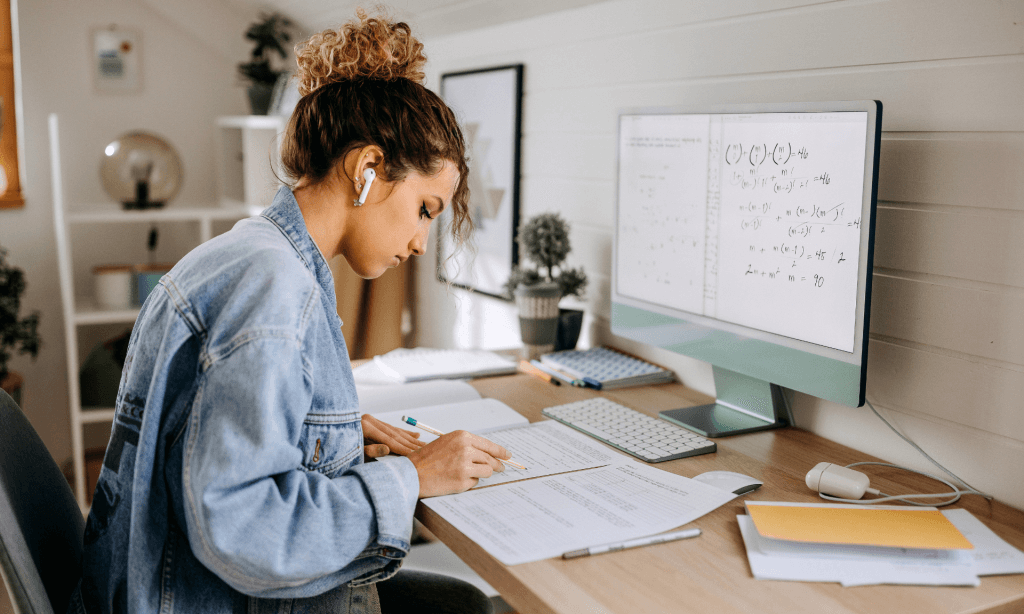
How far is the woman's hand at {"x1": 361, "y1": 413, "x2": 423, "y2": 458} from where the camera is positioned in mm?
1235

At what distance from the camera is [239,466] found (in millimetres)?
846

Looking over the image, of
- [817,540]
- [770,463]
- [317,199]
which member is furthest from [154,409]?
[770,463]

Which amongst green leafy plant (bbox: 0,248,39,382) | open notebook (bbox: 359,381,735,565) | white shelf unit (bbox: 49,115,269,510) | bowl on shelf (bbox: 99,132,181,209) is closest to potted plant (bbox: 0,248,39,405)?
green leafy plant (bbox: 0,248,39,382)

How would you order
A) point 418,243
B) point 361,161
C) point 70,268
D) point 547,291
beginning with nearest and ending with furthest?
point 361,161, point 418,243, point 547,291, point 70,268

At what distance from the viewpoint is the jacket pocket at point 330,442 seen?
102 cm

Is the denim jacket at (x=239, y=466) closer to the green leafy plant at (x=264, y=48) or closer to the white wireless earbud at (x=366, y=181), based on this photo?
the white wireless earbud at (x=366, y=181)

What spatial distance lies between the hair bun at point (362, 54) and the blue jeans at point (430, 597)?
777 mm

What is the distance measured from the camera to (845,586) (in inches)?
34.3

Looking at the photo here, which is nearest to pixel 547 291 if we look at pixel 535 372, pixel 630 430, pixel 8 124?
pixel 535 372

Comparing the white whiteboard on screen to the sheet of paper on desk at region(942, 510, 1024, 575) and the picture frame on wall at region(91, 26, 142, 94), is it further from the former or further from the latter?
the picture frame on wall at region(91, 26, 142, 94)

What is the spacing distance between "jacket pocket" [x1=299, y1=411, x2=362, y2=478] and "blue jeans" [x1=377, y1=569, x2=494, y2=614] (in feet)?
1.17

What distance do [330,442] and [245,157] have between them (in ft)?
7.77

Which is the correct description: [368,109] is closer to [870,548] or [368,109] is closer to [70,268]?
[870,548]

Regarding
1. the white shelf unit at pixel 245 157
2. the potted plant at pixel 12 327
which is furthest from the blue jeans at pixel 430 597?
the potted plant at pixel 12 327
